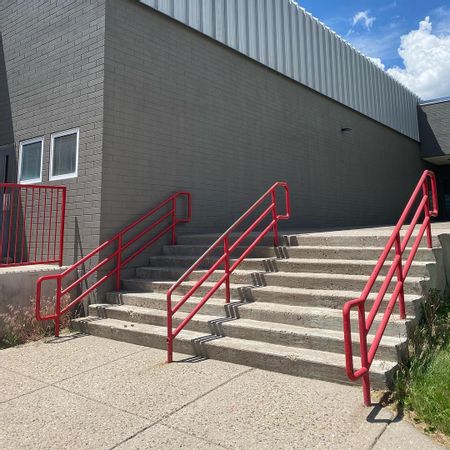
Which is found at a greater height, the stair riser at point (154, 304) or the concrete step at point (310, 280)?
the concrete step at point (310, 280)

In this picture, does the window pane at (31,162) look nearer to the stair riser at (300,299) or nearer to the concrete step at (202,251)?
the concrete step at (202,251)

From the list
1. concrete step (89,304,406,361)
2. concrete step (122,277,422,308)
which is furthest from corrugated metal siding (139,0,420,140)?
concrete step (89,304,406,361)

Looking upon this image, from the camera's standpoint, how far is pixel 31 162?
7.63 metres

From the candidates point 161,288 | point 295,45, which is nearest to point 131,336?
point 161,288

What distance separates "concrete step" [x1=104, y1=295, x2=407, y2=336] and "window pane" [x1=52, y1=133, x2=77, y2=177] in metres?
2.94

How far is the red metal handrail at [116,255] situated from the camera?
18.1 feet

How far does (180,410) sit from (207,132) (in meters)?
5.83

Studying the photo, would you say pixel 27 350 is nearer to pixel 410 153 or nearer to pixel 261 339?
pixel 261 339

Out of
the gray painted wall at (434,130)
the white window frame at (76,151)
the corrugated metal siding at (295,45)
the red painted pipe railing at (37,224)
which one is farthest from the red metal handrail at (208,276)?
the gray painted wall at (434,130)

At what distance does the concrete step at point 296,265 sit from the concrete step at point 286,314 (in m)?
0.68

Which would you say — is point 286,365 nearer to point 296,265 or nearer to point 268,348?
point 268,348

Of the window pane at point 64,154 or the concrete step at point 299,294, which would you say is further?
the window pane at point 64,154

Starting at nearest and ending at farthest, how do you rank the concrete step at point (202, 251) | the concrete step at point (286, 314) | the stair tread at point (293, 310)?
the concrete step at point (286, 314) < the stair tread at point (293, 310) < the concrete step at point (202, 251)

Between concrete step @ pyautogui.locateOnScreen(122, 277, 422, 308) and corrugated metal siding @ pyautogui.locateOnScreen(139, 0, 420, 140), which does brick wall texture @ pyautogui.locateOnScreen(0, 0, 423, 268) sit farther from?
concrete step @ pyautogui.locateOnScreen(122, 277, 422, 308)
